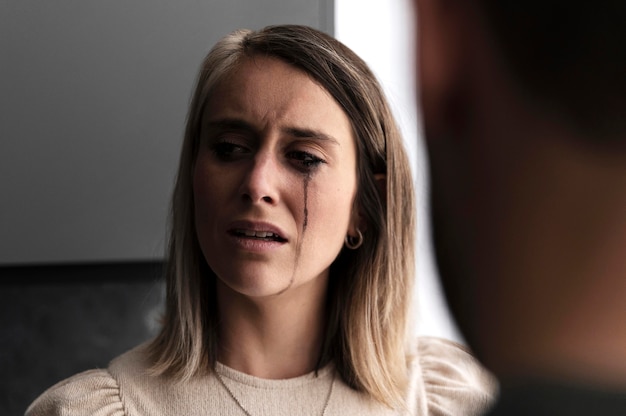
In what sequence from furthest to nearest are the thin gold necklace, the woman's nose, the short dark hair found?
1. the thin gold necklace
2. the woman's nose
3. the short dark hair

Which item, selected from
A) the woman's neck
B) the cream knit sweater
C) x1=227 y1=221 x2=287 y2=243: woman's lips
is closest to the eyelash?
x1=227 y1=221 x2=287 y2=243: woman's lips

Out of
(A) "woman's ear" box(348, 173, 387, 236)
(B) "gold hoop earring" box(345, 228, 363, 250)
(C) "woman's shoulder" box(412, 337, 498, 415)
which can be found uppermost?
(A) "woman's ear" box(348, 173, 387, 236)

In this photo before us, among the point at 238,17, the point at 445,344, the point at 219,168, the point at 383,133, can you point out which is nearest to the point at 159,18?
the point at 238,17

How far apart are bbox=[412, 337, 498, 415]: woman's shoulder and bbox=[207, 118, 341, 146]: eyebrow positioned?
43 cm

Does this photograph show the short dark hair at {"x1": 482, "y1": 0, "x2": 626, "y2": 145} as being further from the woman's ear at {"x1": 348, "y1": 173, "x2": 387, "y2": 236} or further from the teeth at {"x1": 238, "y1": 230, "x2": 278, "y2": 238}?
the woman's ear at {"x1": 348, "y1": 173, "x2": 387, "y2": 236}

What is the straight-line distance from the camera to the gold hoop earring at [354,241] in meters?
1.32

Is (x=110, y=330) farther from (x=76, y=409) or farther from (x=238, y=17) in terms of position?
(x=238, y=17)

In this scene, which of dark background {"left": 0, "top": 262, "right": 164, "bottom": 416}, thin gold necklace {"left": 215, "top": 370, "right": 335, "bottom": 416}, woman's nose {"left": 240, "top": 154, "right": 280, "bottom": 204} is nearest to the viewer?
woman's nose {"left": 240, "top": 154, "right": 280, "bottom": 204}

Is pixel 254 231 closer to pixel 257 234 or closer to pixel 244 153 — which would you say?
pixel 257 234

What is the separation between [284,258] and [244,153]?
176 mm

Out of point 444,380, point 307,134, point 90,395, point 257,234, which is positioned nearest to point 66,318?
point 90,395

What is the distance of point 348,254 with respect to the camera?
138 cm

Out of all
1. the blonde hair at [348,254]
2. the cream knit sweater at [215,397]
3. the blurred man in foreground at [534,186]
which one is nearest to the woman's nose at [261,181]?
the blonde hair at [348,254]

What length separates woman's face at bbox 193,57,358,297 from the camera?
1.15 meters
